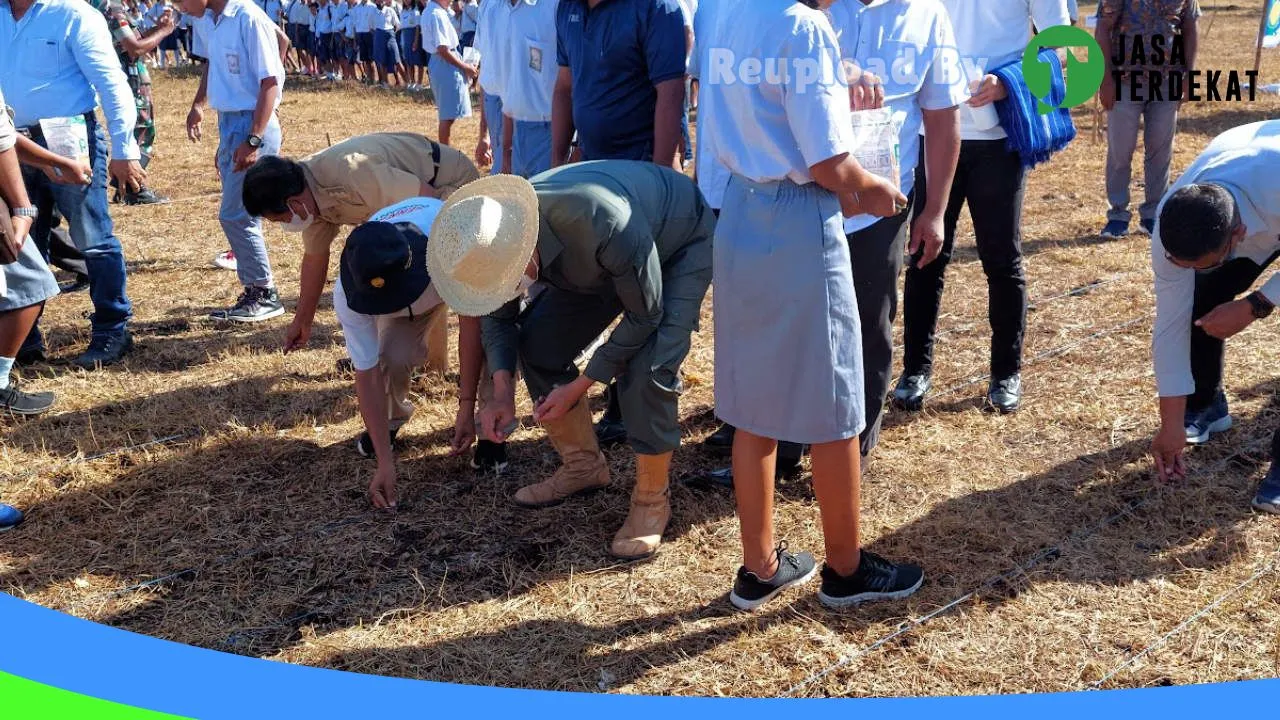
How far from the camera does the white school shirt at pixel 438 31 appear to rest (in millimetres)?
8836

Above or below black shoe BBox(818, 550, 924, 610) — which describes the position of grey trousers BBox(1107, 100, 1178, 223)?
above

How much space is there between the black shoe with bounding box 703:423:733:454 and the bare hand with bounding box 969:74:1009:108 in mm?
1383

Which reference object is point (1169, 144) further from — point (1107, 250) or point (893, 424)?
point (893, 424)

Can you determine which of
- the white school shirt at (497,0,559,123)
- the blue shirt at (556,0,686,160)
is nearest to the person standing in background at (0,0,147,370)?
the white school shirt at (497,0,559,123)

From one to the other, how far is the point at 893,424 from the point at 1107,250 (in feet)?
9.21

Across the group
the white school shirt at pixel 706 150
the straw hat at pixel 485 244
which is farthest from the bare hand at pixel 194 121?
the straw hat at pixel 485 244

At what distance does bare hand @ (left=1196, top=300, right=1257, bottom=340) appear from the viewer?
3104mm

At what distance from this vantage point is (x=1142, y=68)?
6.29 meters

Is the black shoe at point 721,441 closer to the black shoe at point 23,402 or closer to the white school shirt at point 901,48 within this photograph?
the white school shirt at point 901,48


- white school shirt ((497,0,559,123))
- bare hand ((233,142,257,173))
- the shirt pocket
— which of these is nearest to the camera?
white school shirt ((497,0,559,123))

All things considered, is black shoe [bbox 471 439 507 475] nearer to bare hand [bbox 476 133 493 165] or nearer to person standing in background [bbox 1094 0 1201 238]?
bare hand [bbox 476 133 493 165]

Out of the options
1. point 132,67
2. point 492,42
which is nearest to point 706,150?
point 492,42

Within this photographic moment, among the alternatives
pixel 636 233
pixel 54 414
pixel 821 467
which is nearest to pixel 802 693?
pixel 821 467

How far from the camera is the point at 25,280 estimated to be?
174 inches
